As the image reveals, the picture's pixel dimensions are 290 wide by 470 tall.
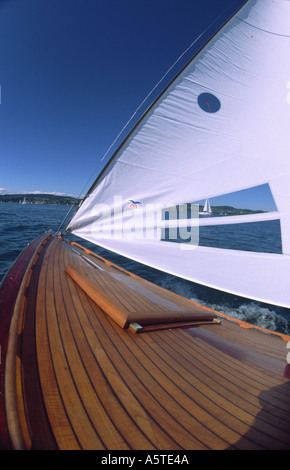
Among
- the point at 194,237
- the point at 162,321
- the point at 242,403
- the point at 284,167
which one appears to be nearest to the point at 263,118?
the point at 284,167

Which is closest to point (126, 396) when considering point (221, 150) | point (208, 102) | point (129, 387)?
point (129, 387)

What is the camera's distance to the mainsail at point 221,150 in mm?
2895

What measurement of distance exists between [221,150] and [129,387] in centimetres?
340

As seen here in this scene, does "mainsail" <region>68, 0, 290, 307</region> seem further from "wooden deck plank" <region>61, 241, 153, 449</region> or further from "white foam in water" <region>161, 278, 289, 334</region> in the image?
"wooden deck plank" <region>61, 241, 153, 449</region>

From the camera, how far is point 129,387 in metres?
1.15

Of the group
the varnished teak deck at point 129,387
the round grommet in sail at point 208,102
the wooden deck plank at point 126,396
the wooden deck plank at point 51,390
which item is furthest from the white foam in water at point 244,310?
the round grommet in sail at point 208,102

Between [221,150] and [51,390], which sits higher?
[221,150]

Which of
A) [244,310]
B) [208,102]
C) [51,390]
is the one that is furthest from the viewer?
[244,310]

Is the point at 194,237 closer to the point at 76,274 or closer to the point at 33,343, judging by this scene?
the point at 76,274

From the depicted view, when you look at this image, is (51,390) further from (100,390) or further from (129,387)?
(129,387)

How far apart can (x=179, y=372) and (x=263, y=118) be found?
3.84 meters

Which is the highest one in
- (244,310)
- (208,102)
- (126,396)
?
(208,102)

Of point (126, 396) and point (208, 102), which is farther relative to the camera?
point (208, 102)

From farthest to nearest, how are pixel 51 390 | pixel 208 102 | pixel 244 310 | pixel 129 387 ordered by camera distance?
pixel 244 310 → pixel 208 102 → pixel 129 387 → pixel 51 390
